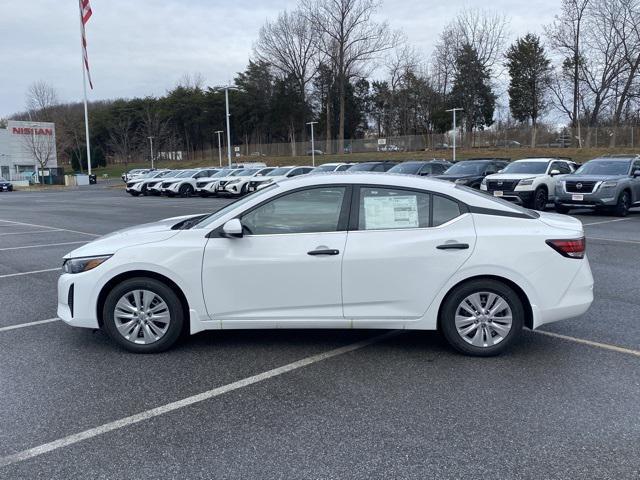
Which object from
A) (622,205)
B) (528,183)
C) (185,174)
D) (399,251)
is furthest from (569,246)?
(185,174)

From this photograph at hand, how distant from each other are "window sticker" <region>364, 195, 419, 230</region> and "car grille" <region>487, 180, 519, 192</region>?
46.8 feet

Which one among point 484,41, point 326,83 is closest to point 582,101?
point 484,41

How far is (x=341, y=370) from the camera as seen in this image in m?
4.68

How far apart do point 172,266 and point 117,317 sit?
2.35ft

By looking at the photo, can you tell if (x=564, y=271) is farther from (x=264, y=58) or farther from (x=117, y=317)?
(x=264, y=58)

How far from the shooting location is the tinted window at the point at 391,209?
490cm

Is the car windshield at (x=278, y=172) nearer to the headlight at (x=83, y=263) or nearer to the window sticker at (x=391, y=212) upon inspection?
the headlight at (x=83, y=263)

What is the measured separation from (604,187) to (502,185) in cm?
301

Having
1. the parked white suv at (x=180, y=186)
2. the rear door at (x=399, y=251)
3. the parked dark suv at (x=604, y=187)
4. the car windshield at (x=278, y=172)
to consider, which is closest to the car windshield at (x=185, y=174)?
the parked white suv at (x=180, y=186)

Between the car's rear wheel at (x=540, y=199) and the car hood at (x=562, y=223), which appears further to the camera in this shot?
the car's rear wheel at (x=540, y=199)

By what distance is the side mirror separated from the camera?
4.71m

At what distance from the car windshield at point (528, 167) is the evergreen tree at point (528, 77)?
4215 cm

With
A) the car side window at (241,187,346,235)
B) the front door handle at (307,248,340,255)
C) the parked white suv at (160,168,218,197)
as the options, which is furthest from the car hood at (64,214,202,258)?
the parked white suv at (160,168,218,197)

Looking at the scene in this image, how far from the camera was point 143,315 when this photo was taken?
16.4ft
